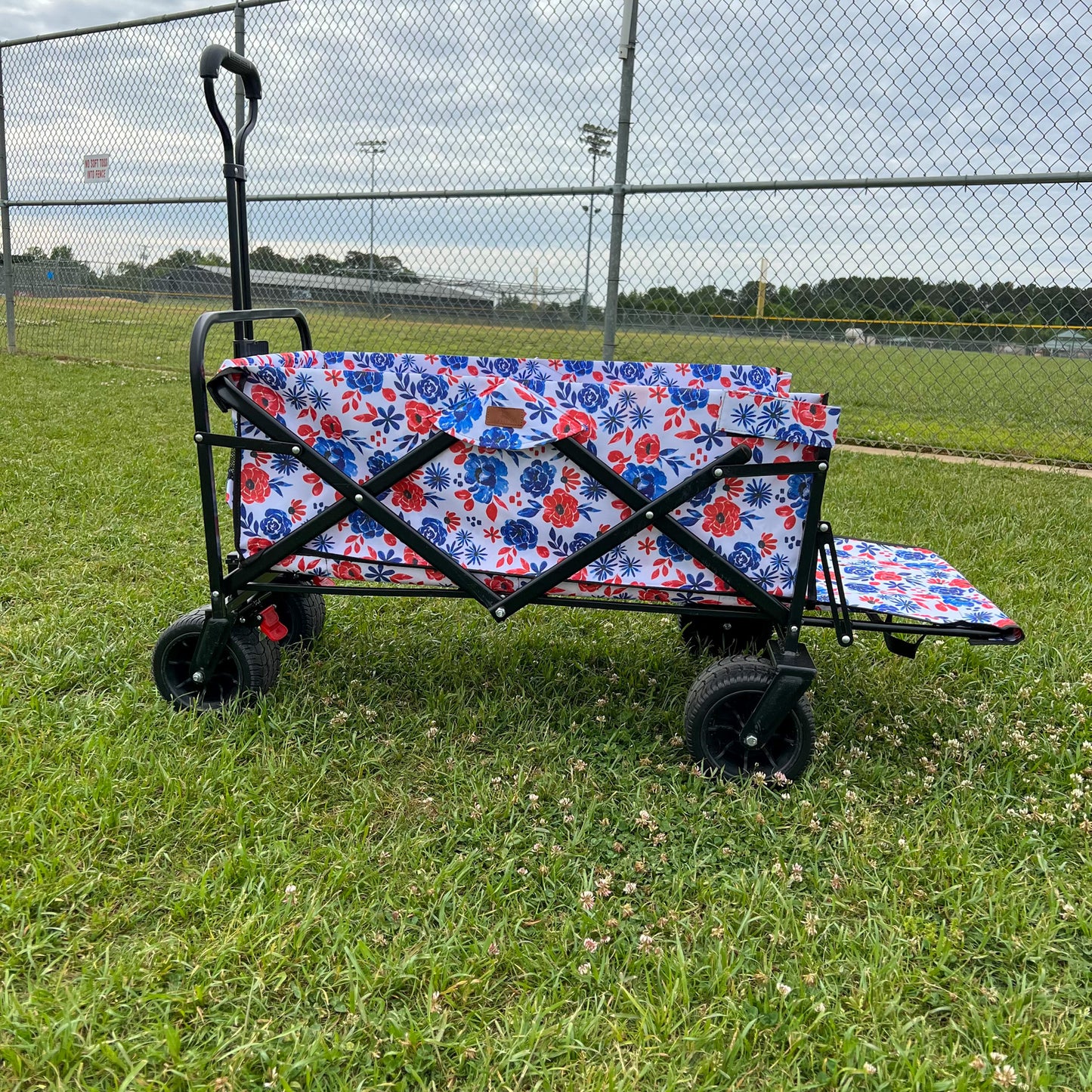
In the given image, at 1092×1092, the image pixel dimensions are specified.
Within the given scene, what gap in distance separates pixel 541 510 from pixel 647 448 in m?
0.29

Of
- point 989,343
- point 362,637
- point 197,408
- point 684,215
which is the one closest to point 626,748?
point 362,637

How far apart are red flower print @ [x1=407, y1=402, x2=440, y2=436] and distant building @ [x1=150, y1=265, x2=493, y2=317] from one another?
13.7ft

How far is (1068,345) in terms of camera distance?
533 centimetres

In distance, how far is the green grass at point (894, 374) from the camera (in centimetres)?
578

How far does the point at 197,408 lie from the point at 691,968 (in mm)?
1644

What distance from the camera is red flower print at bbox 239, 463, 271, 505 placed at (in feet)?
7.36

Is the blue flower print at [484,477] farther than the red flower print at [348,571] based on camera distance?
No

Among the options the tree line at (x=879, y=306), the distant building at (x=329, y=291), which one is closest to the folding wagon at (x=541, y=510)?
the tree line at (x=879, y=306)

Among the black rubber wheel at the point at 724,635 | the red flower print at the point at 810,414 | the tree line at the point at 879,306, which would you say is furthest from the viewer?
the tree line at the point at 879,306

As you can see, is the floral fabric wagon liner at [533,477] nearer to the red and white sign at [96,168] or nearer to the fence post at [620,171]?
the fence post at [620,171]

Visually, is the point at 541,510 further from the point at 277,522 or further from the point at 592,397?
the point at 277,522

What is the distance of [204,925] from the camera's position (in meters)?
1.61

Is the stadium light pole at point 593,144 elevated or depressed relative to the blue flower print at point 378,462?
elevated

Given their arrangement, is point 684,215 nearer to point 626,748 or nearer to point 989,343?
point 989,343
